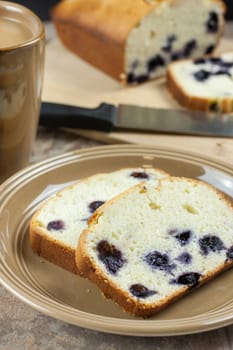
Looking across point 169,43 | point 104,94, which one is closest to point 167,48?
point 169,43

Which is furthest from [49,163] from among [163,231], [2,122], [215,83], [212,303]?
[215,83]

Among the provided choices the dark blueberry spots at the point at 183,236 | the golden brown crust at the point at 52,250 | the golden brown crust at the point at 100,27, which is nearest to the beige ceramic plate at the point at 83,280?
the golden brown crust at the point at 52,250

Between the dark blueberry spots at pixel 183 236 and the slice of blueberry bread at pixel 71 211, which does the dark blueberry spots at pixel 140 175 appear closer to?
the slice of blueberry bread at pixel 71 211

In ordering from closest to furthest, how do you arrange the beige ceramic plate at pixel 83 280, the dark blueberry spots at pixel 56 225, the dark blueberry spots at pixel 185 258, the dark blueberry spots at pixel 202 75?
the beige ceramic plate at pixel 83 280
the dark blueberry spots at pixel 185 258
the dark blueberry spots at pixel 56 225
the dark blueberry spots at pixel 202 75

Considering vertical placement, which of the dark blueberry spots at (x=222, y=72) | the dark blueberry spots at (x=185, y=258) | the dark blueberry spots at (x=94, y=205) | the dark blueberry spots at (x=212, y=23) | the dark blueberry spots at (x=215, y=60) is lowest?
the dark blueberry spots at (x=222, y=72)

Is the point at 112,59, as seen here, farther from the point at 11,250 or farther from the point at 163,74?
the point at 11,250

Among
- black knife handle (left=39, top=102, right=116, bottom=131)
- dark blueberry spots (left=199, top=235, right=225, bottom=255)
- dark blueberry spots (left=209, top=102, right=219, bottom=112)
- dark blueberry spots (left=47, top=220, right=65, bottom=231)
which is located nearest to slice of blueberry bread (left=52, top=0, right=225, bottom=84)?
dark blueberry spots (left=209, top=102, right=219, bottom=112)

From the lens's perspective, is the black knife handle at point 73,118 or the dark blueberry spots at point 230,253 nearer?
the dark blueberry spots at point 230,253
